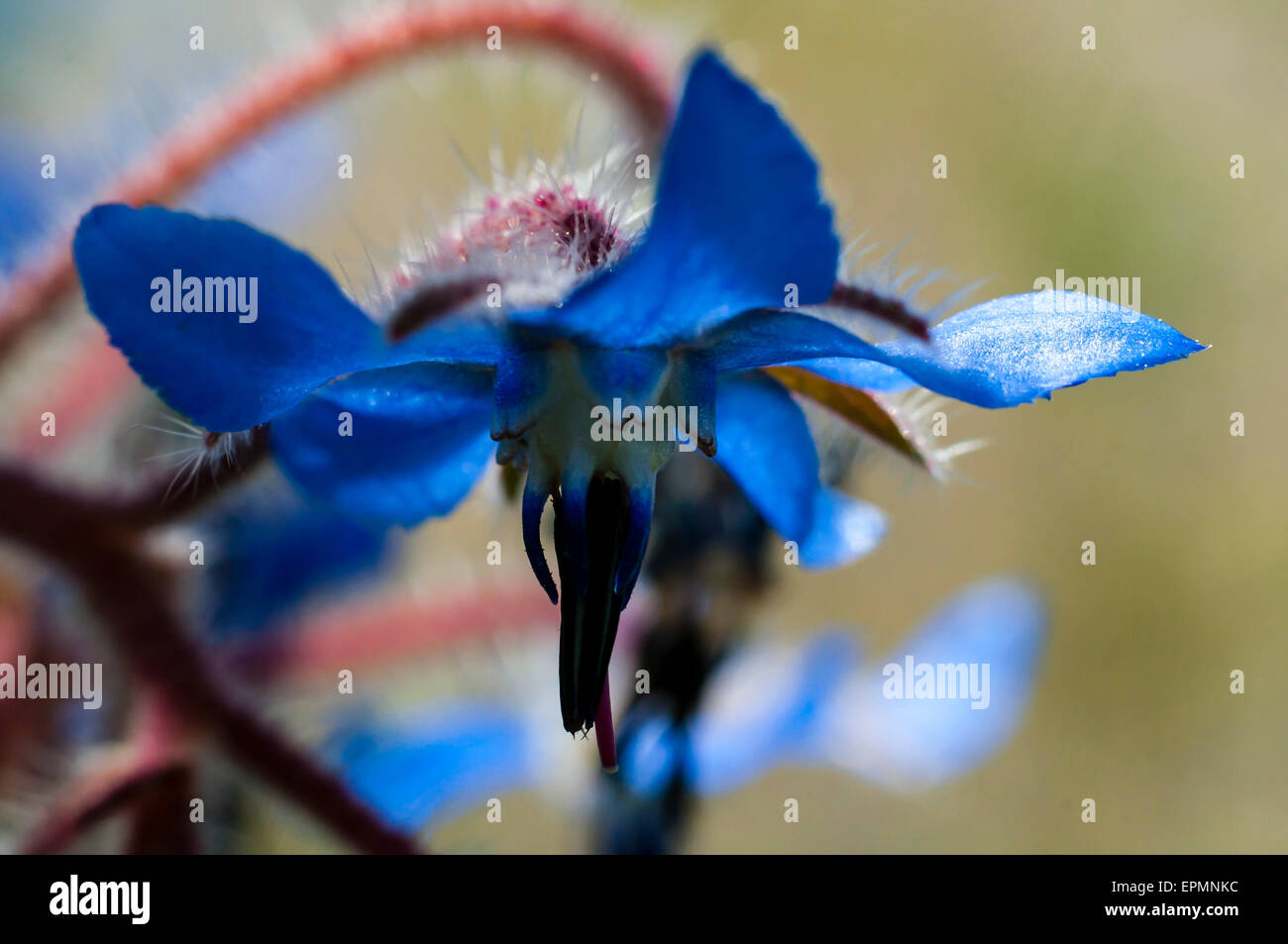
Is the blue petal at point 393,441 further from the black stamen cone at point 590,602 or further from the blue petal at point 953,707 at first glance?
the blue petal at point 953,707

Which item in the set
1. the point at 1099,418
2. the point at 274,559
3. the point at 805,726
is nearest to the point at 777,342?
the point at 274,559

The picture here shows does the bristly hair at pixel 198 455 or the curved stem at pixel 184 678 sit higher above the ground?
the bristly hair at pixel 198 455

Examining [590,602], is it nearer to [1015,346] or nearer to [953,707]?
[1015,346]

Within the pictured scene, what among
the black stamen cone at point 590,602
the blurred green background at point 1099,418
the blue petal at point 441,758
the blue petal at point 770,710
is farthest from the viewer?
the blurred green background at point 1099,418

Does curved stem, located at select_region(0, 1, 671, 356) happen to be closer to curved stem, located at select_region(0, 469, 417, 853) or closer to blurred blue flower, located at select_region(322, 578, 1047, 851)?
curved stem, located at select_region(0, 469, 417, 853)

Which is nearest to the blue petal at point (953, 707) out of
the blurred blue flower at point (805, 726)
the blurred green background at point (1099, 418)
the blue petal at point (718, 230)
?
the blurred blue flower at point (805, 726)

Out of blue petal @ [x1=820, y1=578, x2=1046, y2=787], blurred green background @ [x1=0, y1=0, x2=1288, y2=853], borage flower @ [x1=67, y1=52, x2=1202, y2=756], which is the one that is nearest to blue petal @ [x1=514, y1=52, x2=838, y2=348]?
borage flower @ [x1=67, y1=52, x2=1202, y2=756]
